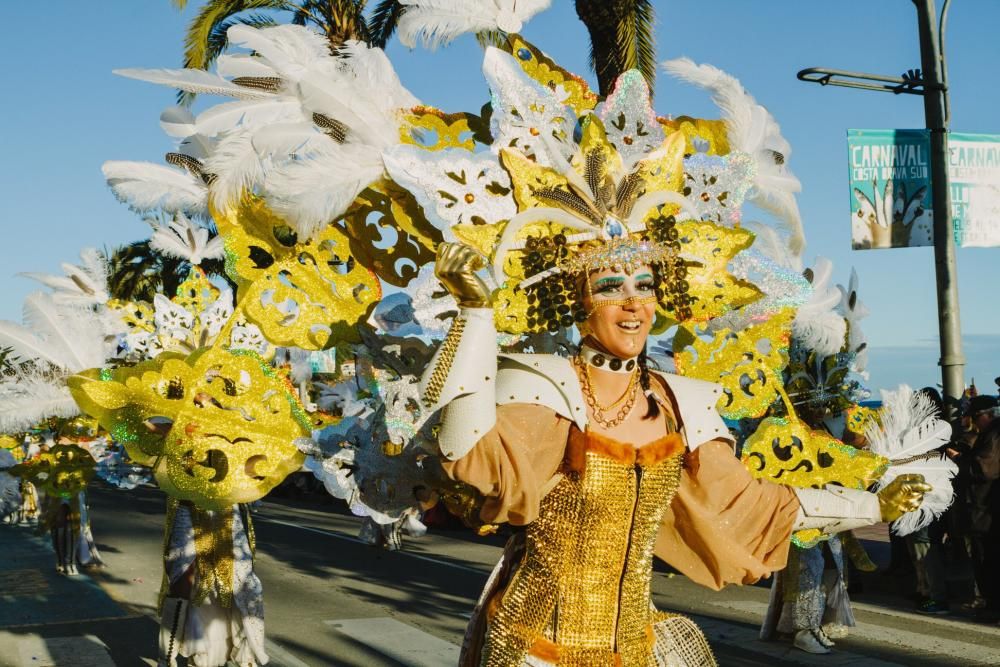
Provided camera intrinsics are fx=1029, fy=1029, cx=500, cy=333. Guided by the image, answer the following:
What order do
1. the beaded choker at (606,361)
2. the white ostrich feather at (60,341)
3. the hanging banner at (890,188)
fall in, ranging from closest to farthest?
the beaded choker at (606,361), the white ostrich feather at (60,341), the hanging banner at (890,188)

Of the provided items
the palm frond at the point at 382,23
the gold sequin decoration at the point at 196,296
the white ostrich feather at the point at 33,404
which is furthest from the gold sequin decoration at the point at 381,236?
the palm frond at the point at 382,23

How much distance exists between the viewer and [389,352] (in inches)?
162

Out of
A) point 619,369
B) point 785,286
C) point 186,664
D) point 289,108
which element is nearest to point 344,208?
point 289,108

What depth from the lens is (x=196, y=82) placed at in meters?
3.92

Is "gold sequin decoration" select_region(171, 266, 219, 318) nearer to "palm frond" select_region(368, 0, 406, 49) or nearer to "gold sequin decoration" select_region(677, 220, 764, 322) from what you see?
"gold sequin decoration" select_region(677, 220, 764, 322)

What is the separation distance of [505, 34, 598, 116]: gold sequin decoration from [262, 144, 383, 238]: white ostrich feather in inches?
27.2

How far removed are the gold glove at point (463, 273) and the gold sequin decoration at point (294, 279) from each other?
1.35 metres

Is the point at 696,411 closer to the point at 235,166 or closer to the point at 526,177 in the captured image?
the point at 526,177

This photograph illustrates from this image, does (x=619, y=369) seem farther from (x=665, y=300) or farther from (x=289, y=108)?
(x=289, y=108)

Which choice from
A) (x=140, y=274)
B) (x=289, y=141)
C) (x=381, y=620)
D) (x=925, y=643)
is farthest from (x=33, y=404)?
(x=140, y=274)

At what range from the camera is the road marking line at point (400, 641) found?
7848 mm

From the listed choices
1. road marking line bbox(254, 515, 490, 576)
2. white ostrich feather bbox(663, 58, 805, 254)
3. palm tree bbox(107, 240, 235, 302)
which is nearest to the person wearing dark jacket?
road marking line bbox(254, 515, 490, 576)

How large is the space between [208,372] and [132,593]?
8059 mm

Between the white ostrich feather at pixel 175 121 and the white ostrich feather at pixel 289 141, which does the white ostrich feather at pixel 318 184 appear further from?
the white ostrich feather at pixel 175 121
